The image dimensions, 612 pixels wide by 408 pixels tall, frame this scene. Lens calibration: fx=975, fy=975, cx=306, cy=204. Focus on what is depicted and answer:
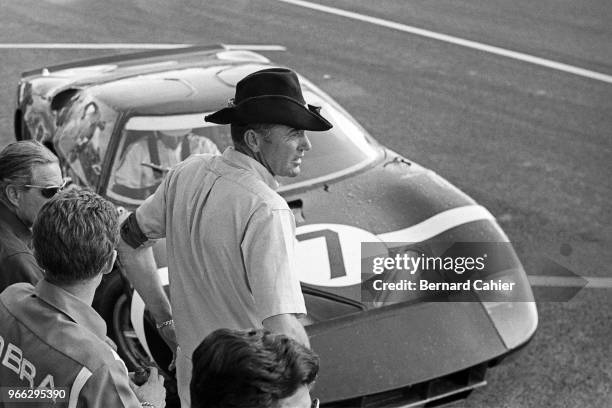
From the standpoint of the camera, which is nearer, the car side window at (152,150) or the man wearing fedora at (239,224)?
the man wearing fedora at (239,224)

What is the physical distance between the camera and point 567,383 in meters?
5.30

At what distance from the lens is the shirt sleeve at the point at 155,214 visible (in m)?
3.35

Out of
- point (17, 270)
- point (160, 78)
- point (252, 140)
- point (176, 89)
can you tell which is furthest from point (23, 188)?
point (160, 78)

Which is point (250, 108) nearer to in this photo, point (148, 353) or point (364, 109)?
point (148, 353)

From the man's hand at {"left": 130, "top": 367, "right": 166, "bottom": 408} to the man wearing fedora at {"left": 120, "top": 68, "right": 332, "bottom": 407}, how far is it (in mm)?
213

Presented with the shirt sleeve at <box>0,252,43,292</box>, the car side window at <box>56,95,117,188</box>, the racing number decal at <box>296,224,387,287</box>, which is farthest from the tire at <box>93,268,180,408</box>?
the shirt sleeve at <box>0,252,43,292</box>

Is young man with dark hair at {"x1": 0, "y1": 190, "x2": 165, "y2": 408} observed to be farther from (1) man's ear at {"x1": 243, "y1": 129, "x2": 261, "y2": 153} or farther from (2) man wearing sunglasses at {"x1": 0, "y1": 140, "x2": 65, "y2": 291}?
(2) man wearing sunglasses at {"x1": 0, "y1": 140, "x2": 65, "y2": 291}

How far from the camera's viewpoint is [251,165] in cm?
314

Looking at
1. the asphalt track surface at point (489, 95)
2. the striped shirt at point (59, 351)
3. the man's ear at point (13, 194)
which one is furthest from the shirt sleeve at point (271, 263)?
the asphalt track surface at point (489, 95)

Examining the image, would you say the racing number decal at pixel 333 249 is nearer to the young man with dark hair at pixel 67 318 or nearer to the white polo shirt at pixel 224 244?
the white polo shirt at pixel 224 244

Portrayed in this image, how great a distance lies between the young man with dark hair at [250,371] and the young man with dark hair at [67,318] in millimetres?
520

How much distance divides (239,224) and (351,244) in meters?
2.20

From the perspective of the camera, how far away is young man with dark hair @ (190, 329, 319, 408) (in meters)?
2.10

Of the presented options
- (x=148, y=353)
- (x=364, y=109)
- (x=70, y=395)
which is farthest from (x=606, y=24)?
(x=70, y=395)
